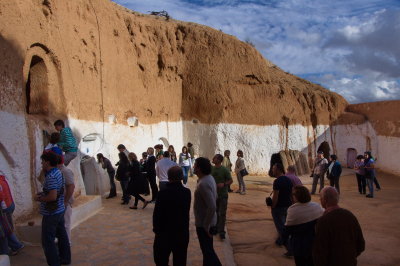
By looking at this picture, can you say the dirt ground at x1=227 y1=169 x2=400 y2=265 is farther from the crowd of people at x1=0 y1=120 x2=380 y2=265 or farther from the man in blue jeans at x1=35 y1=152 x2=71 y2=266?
the man in blue jeans at x1=35 y1=152 x2=71 y2=266

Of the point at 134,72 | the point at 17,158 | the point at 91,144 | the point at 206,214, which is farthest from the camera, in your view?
the point at 134,72

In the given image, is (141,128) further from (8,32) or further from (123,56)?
(8,32)

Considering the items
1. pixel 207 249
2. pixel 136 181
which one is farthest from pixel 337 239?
pixel 136 181

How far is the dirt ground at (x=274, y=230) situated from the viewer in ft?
22.4

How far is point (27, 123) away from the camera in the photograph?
7.67m

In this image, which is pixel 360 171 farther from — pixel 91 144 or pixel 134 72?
pixel 134 72

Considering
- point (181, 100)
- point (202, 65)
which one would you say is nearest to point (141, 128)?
point (181, 100)

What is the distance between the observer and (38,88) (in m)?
9.17

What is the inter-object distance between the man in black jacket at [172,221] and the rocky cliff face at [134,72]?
4.38 meters

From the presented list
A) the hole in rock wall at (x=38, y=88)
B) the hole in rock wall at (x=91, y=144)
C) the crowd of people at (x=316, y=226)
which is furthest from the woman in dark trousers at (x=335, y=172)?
the hole in rock wall at (x=38, y=88)

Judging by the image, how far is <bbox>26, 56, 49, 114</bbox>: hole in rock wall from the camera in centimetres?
911

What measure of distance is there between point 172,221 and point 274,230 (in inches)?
196

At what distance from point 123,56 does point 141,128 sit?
11.0 ft

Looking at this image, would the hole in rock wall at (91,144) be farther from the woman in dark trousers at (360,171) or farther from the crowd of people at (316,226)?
the woman in dark trousers at (360,171)
